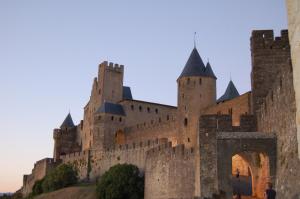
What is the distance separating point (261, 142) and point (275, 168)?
1.20 m

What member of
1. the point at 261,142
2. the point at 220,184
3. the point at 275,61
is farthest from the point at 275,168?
the point at 275,61

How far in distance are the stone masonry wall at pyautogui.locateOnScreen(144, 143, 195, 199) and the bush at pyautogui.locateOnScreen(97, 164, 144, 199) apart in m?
2.62

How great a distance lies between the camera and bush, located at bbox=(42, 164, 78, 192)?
47.2 metres

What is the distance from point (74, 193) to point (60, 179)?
249 inches

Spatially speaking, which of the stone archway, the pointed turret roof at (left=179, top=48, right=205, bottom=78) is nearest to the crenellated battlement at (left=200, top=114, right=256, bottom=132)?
the stone archway

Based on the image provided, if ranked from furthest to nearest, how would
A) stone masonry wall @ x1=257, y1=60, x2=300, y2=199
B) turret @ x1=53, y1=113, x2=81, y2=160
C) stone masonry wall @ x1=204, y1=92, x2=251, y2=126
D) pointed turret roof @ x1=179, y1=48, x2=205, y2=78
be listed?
turret @ x1=53, y1=113, x2=81, y2=160, pointed turret roof @ x1=179, y1=48, x2=205, y2=78, stone masonry wall @ x1=204, y1=92, x2=251, y2=126, stone masonry wall @ x1=257, y1=60, x2=300, y2=199

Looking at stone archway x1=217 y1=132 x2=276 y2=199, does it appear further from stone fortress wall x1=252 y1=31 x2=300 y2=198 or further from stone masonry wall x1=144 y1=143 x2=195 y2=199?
stone masonry wall x1=144 y1=143 x2=195 y2=199

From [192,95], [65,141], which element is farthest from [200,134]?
[65,141]

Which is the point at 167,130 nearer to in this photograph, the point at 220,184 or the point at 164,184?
the point at 164,184

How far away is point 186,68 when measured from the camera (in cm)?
4381

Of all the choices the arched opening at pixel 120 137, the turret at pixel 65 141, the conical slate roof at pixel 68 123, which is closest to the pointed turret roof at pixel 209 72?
the arched opening at pixel 120 137

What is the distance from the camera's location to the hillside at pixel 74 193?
4006 cm

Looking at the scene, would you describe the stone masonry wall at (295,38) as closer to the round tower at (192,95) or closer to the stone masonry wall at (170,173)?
the stone masonry wall at (170,173)

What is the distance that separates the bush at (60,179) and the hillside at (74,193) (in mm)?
2383
